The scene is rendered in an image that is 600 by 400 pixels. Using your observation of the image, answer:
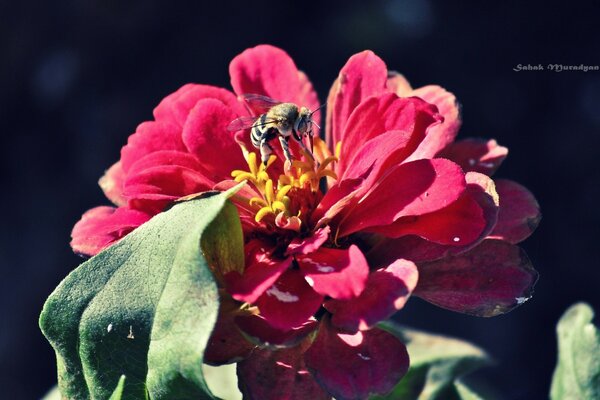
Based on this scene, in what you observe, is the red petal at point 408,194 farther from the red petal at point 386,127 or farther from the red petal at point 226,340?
the red petal at point 226,340

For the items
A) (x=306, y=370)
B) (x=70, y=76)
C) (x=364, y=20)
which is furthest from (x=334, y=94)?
(x=70, y=76)

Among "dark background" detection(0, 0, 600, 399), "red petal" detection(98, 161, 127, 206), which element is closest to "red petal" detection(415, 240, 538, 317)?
"red petal" detection(98, 161, 127, 206)

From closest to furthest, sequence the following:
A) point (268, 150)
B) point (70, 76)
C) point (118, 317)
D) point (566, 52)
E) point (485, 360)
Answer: point (118, 317) → point (268, 150) → point (485, 360) → point (566, 52) → point (70, 76)

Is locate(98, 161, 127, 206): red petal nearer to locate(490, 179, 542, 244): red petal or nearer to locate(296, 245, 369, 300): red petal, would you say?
locate(296, 245, 369, 300): red petal

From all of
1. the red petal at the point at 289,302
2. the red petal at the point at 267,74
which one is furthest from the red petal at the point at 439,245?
the red petal at the point at 267,74

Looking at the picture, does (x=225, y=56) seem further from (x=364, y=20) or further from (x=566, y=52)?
(x=566, y=52)

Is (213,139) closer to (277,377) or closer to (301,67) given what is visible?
(277,377)
